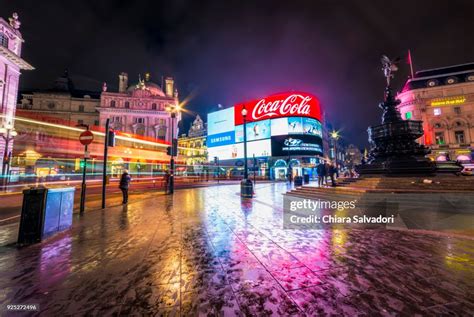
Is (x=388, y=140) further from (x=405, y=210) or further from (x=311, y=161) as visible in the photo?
(x=311, y=161)

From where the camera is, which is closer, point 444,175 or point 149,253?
point 149,253

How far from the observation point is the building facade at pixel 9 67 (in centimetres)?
2592

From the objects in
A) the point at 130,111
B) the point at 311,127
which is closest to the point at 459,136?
the point at 311,127

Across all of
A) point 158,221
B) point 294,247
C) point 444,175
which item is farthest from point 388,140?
point 158,221

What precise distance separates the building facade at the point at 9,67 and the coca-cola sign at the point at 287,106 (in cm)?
4037

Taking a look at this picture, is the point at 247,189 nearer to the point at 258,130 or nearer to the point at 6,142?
the point at 6,142

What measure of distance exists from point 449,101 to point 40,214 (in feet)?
214

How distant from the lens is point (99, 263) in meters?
3.45

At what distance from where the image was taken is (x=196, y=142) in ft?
226

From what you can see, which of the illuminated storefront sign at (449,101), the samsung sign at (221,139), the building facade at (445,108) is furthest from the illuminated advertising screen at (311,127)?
the illuminated storefront sign at (449,101)

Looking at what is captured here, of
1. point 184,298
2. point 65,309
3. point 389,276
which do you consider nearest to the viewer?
point 65,309

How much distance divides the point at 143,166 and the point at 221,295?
37.9 m

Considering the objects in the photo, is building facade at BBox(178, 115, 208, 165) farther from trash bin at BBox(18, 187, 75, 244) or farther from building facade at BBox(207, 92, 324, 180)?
trash bin at BBox(18, 187, 75, 244)

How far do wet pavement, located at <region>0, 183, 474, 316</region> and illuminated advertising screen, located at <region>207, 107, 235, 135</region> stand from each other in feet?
156
